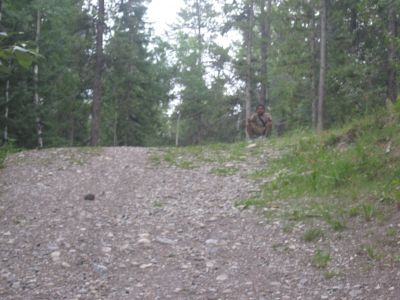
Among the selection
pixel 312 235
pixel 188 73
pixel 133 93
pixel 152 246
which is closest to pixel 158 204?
pixel 152 246

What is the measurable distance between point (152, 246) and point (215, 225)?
3.87 feet

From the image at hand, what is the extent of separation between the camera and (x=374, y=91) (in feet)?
53.2

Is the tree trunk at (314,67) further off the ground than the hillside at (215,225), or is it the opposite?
the tree trunk at (314,67)

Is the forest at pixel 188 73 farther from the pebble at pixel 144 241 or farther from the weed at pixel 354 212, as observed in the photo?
the pebble at pixel 144 241

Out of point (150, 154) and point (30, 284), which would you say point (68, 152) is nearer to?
point (150, 154)

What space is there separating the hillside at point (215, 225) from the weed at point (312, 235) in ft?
0.04

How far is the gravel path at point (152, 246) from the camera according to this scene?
5.05 meters

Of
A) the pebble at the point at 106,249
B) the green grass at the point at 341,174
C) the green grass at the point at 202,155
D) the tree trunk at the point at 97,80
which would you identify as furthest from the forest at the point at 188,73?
the pebble at the point at 106,249

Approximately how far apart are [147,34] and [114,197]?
2411cm

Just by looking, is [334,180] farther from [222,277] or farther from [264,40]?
[264,40]

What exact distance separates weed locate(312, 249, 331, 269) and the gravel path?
Result: 79 mm

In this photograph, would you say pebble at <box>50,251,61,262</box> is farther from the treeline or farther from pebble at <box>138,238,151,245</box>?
the treeline

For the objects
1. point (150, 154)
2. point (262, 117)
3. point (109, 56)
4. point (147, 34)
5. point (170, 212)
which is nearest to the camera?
point (170, 212)

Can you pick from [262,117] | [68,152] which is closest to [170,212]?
[68,152]
